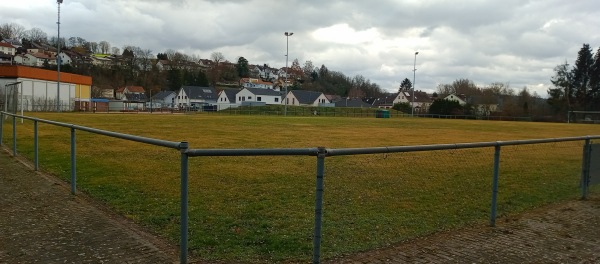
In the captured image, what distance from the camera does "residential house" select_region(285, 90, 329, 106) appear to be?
120 metres

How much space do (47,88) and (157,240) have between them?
6657cm

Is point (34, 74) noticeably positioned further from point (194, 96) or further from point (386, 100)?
point (386, 100)

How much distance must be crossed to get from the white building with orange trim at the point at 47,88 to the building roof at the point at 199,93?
42.0m

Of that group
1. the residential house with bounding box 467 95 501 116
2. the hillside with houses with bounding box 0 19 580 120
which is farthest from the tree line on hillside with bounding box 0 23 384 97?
the residential house with bounding box 467 95 501 116

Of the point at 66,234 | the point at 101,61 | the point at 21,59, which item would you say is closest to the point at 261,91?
the point at 101,61

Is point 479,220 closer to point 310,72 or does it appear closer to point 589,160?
point 589,160

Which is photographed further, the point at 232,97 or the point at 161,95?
the point at 161,95

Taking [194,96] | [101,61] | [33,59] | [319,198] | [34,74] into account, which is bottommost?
[319,198]

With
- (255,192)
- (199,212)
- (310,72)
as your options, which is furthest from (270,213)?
(310,72)

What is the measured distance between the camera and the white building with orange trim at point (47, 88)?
182 feet

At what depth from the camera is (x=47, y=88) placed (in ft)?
203

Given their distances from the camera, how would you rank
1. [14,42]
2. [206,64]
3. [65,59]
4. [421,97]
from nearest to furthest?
1. [65,59]
2. [421,97]
3. [14,42]
4. [206,64]

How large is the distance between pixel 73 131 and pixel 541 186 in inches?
326

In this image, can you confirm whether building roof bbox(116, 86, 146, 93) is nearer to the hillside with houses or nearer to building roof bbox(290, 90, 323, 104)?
the hillside with houses
